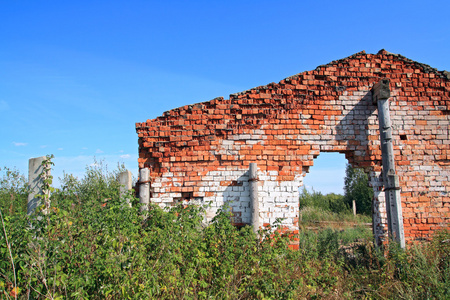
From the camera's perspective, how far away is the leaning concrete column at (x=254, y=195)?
618cm

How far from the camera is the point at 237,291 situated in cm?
438

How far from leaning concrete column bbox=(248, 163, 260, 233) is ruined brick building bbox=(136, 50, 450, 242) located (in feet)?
0.57

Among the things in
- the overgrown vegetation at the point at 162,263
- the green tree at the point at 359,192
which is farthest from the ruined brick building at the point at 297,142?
the green tree at the point at 359,192

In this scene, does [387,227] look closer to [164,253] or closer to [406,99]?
[406,99]

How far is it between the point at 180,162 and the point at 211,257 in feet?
8.45

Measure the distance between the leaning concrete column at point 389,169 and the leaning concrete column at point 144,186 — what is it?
4.56 m

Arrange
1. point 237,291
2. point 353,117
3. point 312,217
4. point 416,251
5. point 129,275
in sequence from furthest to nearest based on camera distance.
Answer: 1. point 312,217
2. point 353,117
3. point 416,251
4. point 237,291
5. point 129,275

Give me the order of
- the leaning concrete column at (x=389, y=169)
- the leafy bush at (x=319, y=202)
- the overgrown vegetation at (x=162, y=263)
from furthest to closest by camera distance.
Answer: the leafy bush at (x=319, y=202), the leaning concrete column at (x=389, y=169), the overgrown vegetation at (x=162, y=263)

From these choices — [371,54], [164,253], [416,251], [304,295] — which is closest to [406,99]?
[371,54]

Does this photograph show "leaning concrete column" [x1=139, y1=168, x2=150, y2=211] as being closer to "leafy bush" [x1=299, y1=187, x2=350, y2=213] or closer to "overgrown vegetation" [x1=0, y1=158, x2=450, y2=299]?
"overgrown vegetation" [x1=0, y1=158, x2=450, y2=299]

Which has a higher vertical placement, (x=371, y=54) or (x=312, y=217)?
(x=371, y=54)

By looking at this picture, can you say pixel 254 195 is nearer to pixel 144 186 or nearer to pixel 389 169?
pixel 144 186

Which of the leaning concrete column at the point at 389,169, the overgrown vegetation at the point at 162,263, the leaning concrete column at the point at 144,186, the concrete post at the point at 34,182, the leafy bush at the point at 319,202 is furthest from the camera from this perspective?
the leafy bush at the point at 319,202

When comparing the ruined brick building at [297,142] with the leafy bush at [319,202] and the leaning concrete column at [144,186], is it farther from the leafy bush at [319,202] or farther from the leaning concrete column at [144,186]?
the leafy bush at [319,202]
